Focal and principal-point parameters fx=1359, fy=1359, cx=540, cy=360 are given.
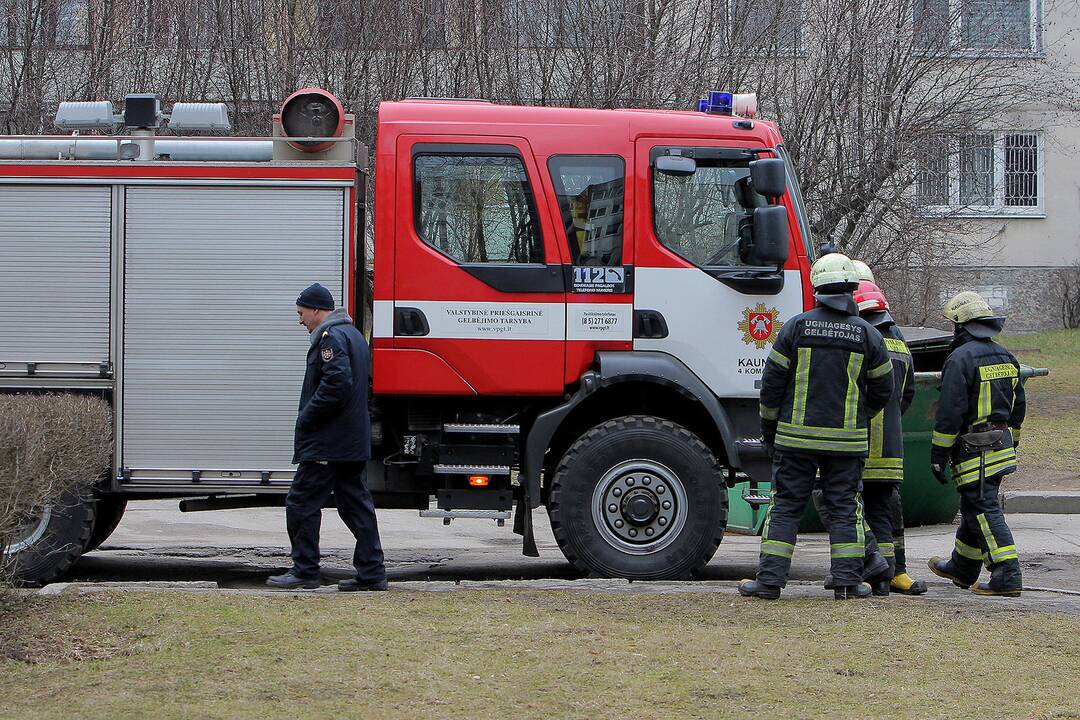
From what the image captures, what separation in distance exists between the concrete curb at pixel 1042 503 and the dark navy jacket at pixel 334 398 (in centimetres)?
663

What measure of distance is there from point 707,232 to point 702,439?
1.23 metres

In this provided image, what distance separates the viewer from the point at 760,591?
6.82m

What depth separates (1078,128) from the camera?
25359 mm

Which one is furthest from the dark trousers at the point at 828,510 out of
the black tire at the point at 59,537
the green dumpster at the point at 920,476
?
the black tire at the point at 59,537

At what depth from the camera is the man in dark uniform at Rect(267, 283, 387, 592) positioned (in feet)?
23.2

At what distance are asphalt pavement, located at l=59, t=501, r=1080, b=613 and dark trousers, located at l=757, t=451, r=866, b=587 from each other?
0.28 meters

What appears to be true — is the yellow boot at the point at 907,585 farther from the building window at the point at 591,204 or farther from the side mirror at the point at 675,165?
the side mirror at the point at 675,165

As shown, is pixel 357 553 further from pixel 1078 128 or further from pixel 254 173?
pixel 1078 128

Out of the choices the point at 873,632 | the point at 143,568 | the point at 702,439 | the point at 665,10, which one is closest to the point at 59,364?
the point at 143,568

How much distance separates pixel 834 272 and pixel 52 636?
4.02 m

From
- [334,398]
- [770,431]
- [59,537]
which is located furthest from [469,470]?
[59,537]

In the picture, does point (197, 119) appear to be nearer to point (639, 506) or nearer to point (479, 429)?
point (479, 429)

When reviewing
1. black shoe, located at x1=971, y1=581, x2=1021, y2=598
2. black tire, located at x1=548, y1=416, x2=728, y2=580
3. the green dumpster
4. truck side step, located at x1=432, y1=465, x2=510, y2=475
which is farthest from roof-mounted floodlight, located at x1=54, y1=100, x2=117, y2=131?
black shoe, located at x1=971, y1=581, x2=1021, y2=598

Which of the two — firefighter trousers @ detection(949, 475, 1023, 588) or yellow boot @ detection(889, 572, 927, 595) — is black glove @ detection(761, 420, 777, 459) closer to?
yellow boot @ detection(889, 572, 927, 595)
